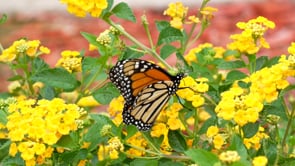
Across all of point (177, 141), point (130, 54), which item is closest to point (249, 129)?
point (177, 141)

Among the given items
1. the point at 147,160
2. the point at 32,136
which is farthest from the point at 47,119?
the point at 147,160

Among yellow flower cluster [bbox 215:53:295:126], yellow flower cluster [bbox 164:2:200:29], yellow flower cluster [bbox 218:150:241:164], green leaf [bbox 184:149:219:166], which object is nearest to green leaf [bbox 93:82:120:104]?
yellow flower cluster [bbox 164:2:200:29]

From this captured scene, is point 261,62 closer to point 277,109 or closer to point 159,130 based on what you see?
point 277,109

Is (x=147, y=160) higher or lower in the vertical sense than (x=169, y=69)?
lower

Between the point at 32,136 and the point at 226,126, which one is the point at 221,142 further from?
the point at 32,136

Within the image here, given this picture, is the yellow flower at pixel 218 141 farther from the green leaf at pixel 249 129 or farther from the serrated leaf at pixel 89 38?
the serrated leaf at pixel 89 38

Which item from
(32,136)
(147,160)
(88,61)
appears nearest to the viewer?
(32,136)

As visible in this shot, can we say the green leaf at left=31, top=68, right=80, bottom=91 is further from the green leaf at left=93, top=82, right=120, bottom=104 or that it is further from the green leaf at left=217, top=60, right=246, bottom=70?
the green leaf at left=217, top=60, right=246, bottom=70
